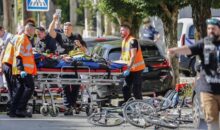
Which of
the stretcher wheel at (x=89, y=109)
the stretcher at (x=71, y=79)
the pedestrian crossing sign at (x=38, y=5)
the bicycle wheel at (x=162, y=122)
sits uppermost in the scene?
the pedestrian crossing sign at (x=38, y=5)

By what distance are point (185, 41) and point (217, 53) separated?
13.8 metres

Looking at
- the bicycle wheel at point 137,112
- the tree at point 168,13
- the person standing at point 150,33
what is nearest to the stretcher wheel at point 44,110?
the bicycle wheel at point 137,112

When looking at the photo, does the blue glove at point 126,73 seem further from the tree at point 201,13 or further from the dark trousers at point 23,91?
the tree at point 201,13

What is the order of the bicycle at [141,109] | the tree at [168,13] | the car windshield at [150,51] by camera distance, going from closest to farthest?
the bicycle at [141,109], the car windshield at [150,51], the tree at [168,13]

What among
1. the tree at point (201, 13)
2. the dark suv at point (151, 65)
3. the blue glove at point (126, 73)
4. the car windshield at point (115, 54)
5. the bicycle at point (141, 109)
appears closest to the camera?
the bicycle at point (141, 109)

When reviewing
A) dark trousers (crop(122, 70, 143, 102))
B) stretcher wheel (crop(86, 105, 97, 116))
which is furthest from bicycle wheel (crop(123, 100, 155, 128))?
stretcher wheel (crop(86, 105, 97, 116))

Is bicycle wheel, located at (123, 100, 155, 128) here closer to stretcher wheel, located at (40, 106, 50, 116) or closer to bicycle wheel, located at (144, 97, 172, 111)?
bicycle wheel, located at (144, 97, 172, 111)

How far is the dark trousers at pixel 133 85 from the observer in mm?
13297

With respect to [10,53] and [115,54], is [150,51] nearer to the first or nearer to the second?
[115,54]

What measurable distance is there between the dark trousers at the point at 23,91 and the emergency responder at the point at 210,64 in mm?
4224

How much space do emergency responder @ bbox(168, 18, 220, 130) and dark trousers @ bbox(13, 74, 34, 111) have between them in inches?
166

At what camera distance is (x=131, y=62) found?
1296 centimetres

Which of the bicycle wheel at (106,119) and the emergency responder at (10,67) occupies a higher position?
the emergency responder at (10,67)

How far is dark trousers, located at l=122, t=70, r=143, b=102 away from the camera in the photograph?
13.3m
